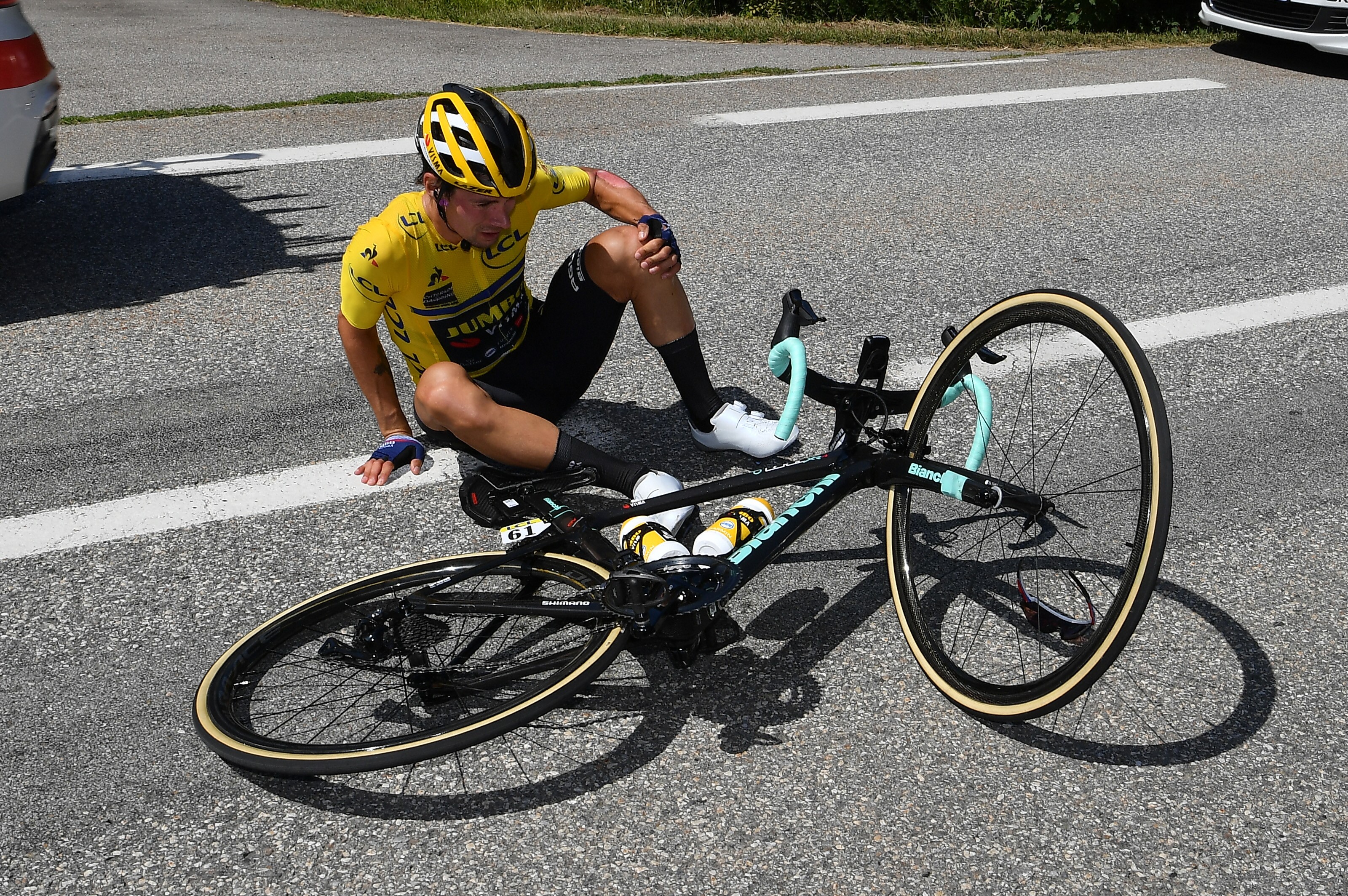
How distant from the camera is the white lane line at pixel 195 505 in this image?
3947 mm

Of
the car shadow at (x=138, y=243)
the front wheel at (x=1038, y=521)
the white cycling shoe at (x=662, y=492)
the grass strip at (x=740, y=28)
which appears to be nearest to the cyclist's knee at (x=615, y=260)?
the white cycling shoe at (x=662, y=492)

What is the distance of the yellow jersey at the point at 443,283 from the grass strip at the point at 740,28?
9.60 meters

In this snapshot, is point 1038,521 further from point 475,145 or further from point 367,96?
point 367,96

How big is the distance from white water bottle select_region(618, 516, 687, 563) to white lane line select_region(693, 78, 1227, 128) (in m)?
6.17

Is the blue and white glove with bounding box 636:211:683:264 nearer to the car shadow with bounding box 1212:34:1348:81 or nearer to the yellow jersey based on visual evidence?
the yellow jersey

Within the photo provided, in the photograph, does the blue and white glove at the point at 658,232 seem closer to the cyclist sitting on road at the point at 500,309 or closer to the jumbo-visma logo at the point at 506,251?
the cyclist sitting on road at the point at 500,309

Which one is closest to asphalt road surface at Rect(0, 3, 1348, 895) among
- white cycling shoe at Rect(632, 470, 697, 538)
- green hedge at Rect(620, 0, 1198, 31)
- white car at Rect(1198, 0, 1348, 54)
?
white cycling shoe at Rect(632, 470, 697, 538)

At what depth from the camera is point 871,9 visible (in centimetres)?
1459

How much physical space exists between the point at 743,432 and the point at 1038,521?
3.70ft

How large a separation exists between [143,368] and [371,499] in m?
1.68

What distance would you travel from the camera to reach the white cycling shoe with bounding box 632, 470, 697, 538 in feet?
11.8

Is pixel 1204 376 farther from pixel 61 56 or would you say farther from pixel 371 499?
pixel 61 56

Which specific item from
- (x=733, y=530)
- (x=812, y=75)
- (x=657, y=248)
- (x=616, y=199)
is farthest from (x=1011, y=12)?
(x=733, y=530)

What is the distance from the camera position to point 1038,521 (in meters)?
3.67
